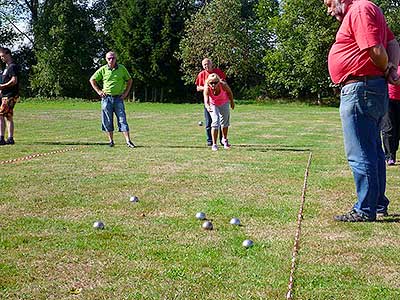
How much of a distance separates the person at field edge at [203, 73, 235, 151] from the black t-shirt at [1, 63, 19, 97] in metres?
3.90

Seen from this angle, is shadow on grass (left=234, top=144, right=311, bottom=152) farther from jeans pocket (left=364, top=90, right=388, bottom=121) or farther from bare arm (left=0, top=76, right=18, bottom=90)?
jeans pocket (left=364, top=90, right=388, bottom=121)

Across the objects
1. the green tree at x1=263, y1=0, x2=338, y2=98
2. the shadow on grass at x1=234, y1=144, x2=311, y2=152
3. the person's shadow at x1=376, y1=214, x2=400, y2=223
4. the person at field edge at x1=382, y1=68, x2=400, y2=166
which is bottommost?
the shadow on grass at x1=234, y1=144, x2=311, y2=152

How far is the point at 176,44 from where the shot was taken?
1789 inches

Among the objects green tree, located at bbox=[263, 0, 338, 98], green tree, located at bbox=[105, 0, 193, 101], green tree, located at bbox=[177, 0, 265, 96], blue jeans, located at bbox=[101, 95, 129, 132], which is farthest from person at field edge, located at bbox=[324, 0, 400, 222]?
green tree, located at bbox=[105, 0, 193, 101]

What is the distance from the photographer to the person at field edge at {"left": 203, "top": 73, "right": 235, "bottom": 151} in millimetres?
10516

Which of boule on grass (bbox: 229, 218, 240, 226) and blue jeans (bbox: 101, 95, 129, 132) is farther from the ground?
blue jeans (bbox: 101, 95, 129, 132)

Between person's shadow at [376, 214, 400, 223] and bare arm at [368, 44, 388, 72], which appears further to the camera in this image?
person's shadow at [376, 214, 400, 223]

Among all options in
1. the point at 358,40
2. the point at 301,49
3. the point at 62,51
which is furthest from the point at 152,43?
the point at 358,40

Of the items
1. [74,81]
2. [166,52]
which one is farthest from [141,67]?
[74,81]

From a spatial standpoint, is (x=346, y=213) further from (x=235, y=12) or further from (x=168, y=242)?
(x=235, y=12)

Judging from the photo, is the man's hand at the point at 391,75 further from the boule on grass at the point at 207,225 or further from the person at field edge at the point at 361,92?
the boule on grass at the point at 207,225

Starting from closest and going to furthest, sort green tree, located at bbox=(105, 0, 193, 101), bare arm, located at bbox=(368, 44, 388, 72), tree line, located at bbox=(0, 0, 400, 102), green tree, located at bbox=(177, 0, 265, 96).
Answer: bare arm, located at bbox=(368, 44, 388, 72) → tree line, located at bbox=(0, 0, 400, 102) → green tree, located at bbox=(177, 0, 265, 96) → green tree, located at bbox=(105, 0, 193, 101)

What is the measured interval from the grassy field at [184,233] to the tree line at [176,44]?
106 feet

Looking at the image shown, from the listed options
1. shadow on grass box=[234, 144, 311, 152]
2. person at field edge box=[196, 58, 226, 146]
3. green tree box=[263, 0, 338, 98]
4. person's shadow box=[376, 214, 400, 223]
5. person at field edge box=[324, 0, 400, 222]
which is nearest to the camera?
person at field edge box=[324, 0, 400, 222]
